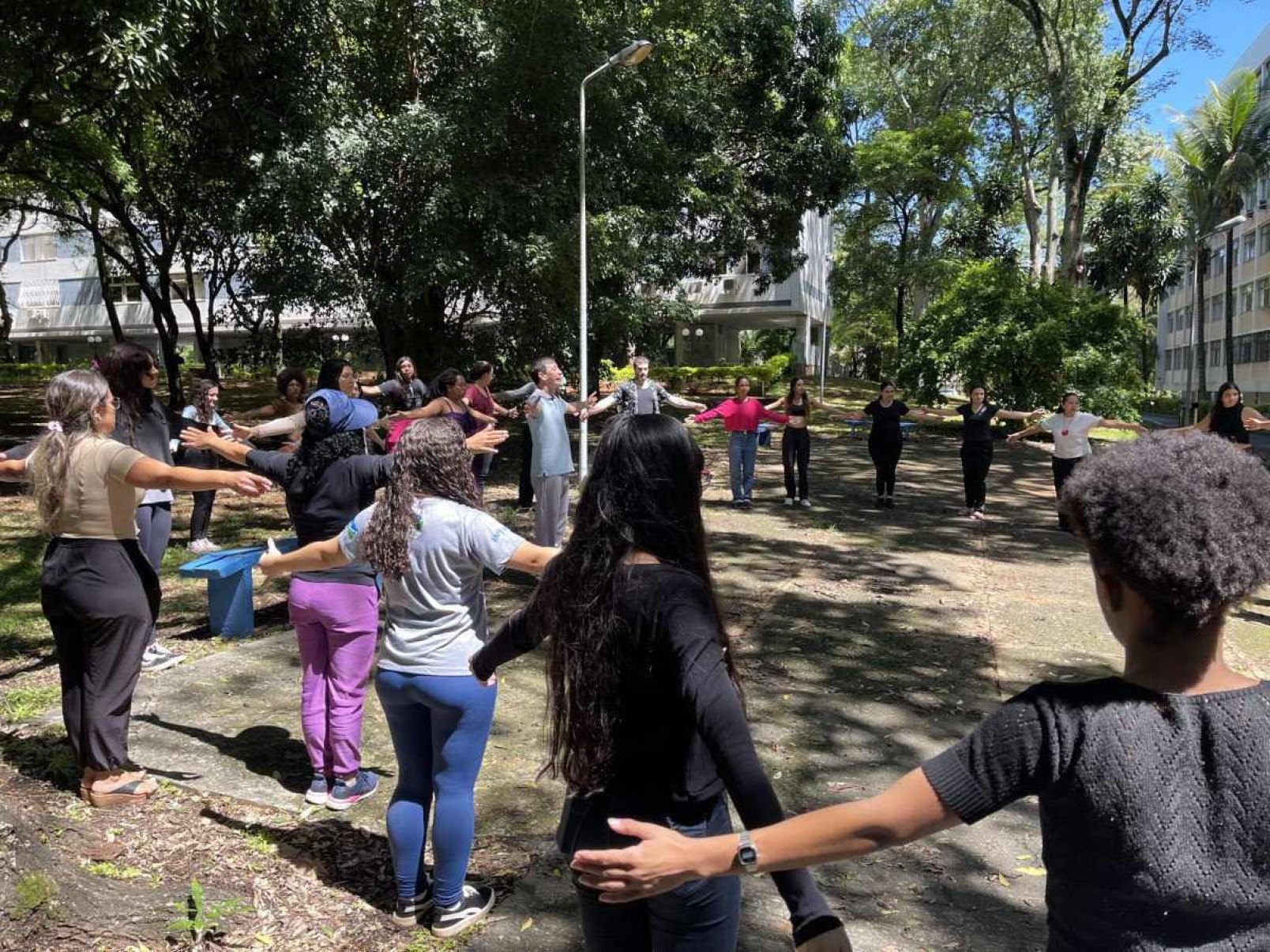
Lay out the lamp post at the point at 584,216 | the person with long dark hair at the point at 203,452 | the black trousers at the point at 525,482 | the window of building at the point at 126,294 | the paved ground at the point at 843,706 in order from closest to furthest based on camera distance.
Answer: the paved ground at the point at 843,706
the person with long dark hair at the point at 203,452
the black trousers at the point at 525,482
the lamp post at the point at 584,216
the window of building at the point at 126,294

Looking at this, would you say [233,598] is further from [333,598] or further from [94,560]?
[333,598]

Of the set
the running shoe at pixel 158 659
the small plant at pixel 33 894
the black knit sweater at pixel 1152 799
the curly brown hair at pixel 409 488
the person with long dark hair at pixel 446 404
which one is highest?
the person with long dark hair at pixel 446 404

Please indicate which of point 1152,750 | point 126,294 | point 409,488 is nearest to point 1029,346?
point 409,488

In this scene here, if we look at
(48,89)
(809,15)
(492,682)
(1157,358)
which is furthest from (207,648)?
(1157,358)

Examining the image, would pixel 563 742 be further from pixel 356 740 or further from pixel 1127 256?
pixel 1127 256

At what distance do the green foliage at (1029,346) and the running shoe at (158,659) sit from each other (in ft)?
67.5

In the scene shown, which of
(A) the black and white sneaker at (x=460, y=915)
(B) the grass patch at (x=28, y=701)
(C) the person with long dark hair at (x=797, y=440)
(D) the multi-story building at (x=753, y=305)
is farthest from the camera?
(D) the multi-story building at (x=753, y=305)

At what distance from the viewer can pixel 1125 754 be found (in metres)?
1.38

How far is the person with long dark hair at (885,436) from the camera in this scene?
12.7 meters

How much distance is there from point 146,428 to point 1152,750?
594 centimetres

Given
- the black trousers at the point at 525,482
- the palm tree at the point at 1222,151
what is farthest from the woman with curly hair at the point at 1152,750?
the palm tree at the point at 1222,151

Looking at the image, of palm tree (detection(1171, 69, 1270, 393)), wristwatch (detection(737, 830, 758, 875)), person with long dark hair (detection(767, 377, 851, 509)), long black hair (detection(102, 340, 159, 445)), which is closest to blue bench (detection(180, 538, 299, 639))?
long black hair (detection(102, 340, 159, 445))

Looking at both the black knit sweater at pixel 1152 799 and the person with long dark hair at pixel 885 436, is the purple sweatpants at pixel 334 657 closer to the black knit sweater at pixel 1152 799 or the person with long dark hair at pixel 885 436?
the black knit sweater at pixel 1152 799

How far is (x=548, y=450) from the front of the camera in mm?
8789
